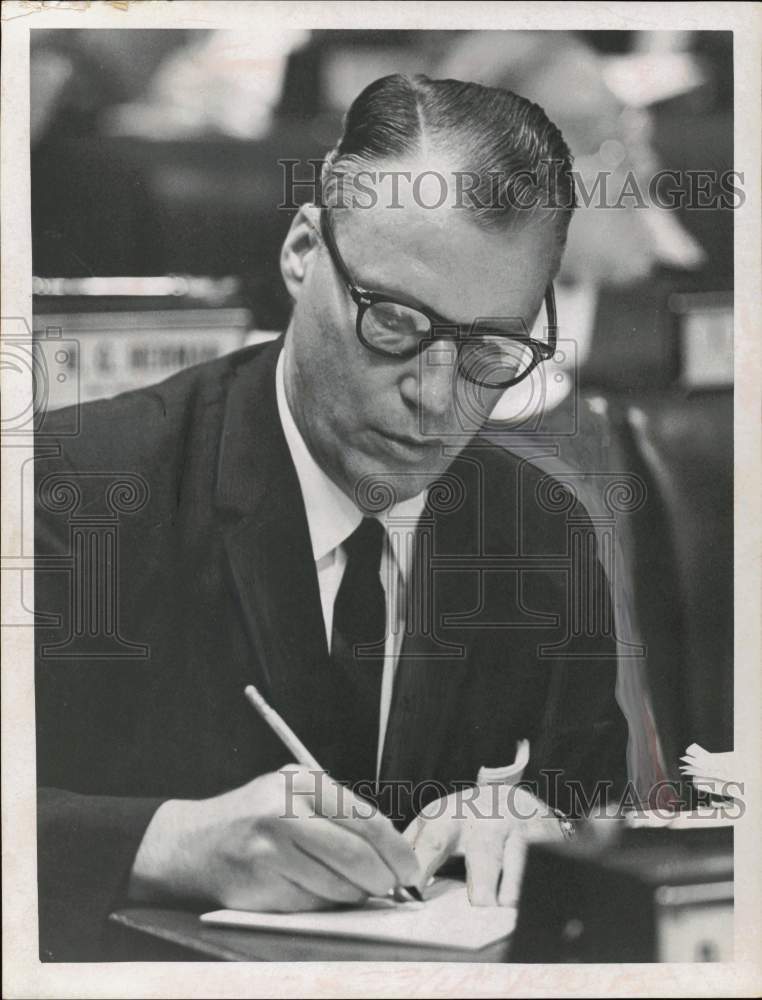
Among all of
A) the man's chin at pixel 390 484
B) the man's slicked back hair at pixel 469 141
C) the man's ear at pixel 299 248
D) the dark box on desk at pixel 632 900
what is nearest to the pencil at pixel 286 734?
the dark box on desk at pixel 632 900

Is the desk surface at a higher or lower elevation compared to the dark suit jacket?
lower

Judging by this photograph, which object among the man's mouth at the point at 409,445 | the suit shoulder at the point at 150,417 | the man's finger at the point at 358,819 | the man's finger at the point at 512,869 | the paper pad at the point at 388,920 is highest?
the suit shoulder at the point at 150,417

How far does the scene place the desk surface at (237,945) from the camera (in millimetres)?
2248

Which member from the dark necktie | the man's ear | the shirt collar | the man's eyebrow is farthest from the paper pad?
the man's ear

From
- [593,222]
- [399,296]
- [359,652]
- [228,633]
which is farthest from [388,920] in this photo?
[593,222]

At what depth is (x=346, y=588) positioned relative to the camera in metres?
2.26

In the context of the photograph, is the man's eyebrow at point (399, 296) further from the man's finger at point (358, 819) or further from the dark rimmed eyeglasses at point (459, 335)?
the man's finger at point (358, 819)

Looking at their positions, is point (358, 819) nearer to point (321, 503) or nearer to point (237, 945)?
point (237, 945)

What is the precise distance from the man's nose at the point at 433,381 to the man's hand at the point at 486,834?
32.1 inches

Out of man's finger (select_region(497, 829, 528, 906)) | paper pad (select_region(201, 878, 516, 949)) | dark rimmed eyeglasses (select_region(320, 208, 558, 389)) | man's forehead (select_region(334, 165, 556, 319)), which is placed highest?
man's forehead (select_region(334, 165, 556, 319))

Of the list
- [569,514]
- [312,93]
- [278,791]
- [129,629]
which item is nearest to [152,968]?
[278,791]

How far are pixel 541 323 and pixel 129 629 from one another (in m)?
1.09

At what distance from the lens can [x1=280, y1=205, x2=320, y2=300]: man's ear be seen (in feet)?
7.29

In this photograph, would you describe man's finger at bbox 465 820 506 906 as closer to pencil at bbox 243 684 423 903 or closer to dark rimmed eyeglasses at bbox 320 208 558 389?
pencil at bbox 243 684 423 903
